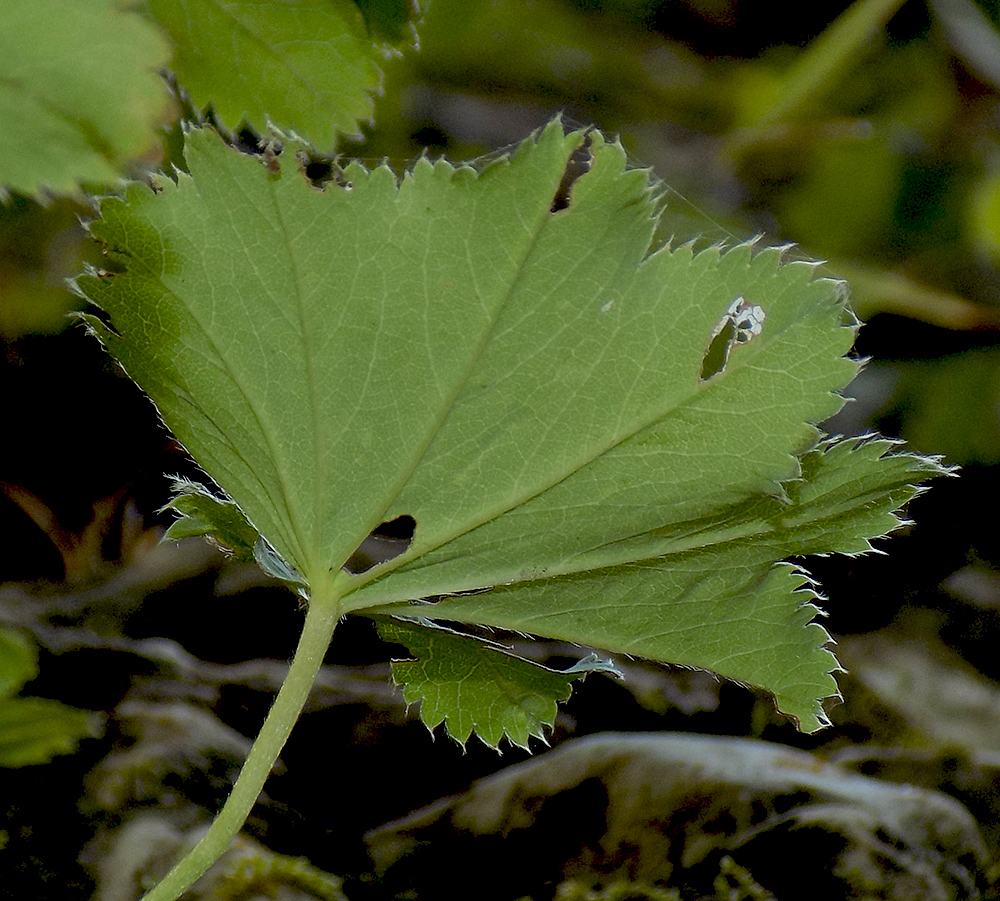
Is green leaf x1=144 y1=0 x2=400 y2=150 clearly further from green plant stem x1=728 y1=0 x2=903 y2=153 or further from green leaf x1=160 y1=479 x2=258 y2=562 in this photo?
green plant stem x1=728 y1=0 x2=903 y2=153

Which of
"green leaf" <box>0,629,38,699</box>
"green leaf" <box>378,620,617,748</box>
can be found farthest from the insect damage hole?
"green leaf" <box>0,629,38,699</box>

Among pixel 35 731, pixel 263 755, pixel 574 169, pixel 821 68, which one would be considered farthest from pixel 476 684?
pixel 821 68

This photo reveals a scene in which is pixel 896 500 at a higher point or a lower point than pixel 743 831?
higher

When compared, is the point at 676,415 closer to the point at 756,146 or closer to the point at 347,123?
the point at 347,123

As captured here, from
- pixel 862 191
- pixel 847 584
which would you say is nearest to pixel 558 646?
pixel 847 584

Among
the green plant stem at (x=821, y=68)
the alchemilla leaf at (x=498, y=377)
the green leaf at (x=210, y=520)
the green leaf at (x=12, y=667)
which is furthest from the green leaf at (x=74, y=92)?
the green plant stem at (x=821, y=68)
